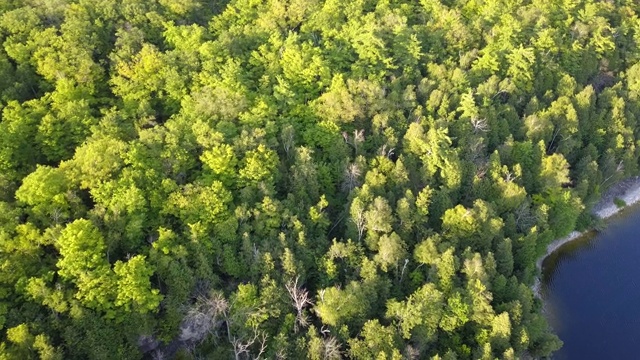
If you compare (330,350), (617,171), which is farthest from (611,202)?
(330,350)

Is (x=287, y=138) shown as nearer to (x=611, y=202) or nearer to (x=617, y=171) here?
(x=617, y=171)

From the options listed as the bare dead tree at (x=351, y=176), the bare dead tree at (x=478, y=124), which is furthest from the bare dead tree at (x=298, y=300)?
the bare dead tree at (x=478, y=124)

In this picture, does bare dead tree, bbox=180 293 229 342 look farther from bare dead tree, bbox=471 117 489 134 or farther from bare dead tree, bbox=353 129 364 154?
bare dead tree, bbox=471 117 489 134

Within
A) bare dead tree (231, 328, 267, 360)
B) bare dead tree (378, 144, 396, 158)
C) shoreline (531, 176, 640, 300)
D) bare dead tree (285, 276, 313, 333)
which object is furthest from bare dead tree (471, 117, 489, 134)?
bare dead tree (231, 328, 267, 360)

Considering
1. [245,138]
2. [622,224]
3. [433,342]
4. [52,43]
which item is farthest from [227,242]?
[622,224]

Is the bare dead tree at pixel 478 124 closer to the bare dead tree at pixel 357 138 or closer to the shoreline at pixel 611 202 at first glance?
the bare dead tree at pixel 357 138
